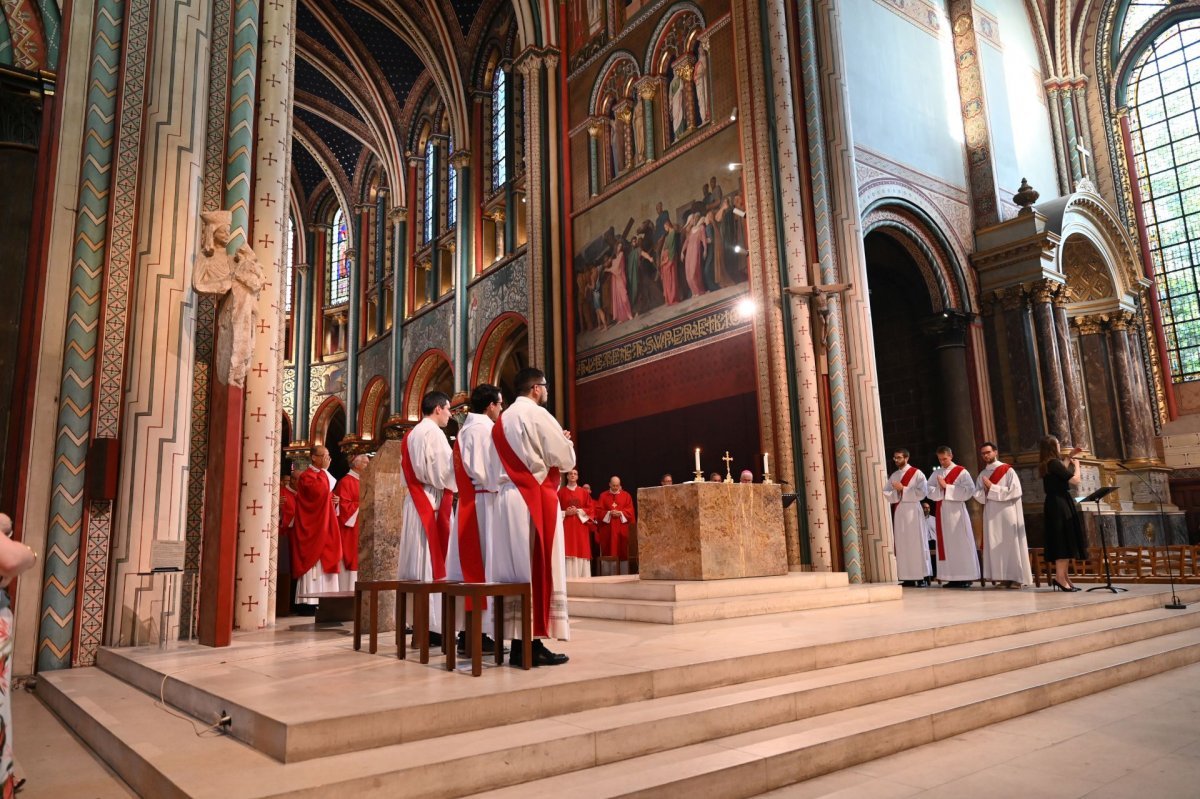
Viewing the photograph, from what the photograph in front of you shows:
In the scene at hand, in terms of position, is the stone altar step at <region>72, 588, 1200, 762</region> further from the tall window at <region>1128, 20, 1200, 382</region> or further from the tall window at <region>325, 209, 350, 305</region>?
the tall window at <region>325, 209, 350, 305</region>

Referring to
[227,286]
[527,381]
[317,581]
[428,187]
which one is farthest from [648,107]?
[527,381]

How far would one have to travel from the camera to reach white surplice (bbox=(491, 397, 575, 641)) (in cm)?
442

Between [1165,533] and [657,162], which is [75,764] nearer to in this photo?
[657,162]

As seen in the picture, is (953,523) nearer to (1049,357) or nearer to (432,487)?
(1049,357)

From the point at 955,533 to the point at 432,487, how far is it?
23.4 ft

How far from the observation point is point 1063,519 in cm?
828

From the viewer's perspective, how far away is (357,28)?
20078 mm

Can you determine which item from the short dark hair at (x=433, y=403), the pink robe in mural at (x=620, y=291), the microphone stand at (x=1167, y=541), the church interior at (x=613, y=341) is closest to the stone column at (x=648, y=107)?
the church interior at (x=613, y=341)

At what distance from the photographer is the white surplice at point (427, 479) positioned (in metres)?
5.30

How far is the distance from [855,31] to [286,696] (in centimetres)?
1341

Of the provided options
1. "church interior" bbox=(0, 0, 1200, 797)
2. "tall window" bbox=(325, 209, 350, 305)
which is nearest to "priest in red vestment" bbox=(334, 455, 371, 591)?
"church interior" bbox=(0, 0, 1200, 797)

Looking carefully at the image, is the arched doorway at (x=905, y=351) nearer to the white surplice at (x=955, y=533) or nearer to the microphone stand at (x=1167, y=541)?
the microphone stand at (x=1167, y=541)

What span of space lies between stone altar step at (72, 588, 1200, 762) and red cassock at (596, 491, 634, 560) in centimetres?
760

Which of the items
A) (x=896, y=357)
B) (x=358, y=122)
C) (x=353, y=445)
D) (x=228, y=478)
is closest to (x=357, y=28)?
(x=358, y=122)
